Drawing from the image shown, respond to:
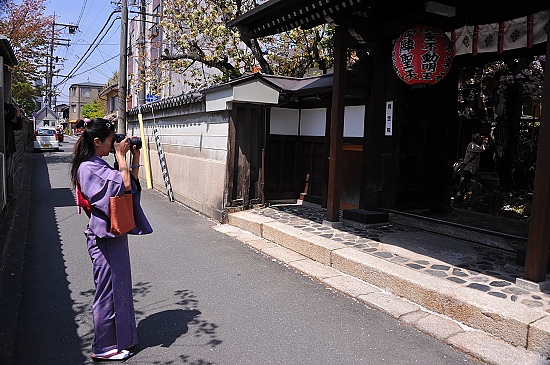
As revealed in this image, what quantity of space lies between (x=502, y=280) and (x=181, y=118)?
1076 centimetres

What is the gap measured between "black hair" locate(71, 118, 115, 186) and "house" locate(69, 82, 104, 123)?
8867 centimetres

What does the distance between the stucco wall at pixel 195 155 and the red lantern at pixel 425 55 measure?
15.5 feet

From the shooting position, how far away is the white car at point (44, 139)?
3372cm

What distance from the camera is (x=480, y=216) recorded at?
9602 mm

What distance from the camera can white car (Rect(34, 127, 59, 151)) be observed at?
111ft

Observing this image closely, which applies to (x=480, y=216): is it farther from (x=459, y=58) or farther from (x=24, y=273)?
(x=24, y=273)

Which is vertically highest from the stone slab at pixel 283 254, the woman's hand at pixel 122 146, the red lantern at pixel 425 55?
the red lantern at pixel 425 55

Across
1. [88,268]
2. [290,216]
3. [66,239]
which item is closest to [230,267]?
[88,268]

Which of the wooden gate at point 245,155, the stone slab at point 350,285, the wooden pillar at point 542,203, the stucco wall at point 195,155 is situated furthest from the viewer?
the stucco wall at point 195,155

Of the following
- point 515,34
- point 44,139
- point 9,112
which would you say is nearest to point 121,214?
point 515,34

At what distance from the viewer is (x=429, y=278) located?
546cm

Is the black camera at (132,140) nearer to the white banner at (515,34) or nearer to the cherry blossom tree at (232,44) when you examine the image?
the white banner at (515,34)

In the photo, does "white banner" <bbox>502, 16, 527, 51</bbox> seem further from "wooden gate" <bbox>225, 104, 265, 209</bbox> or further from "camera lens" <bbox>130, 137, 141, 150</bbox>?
"camera lens" <bbox>130, 137, 141, 150</bbox>

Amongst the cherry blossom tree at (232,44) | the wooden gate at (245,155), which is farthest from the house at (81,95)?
the wooden gate at (245,155)
